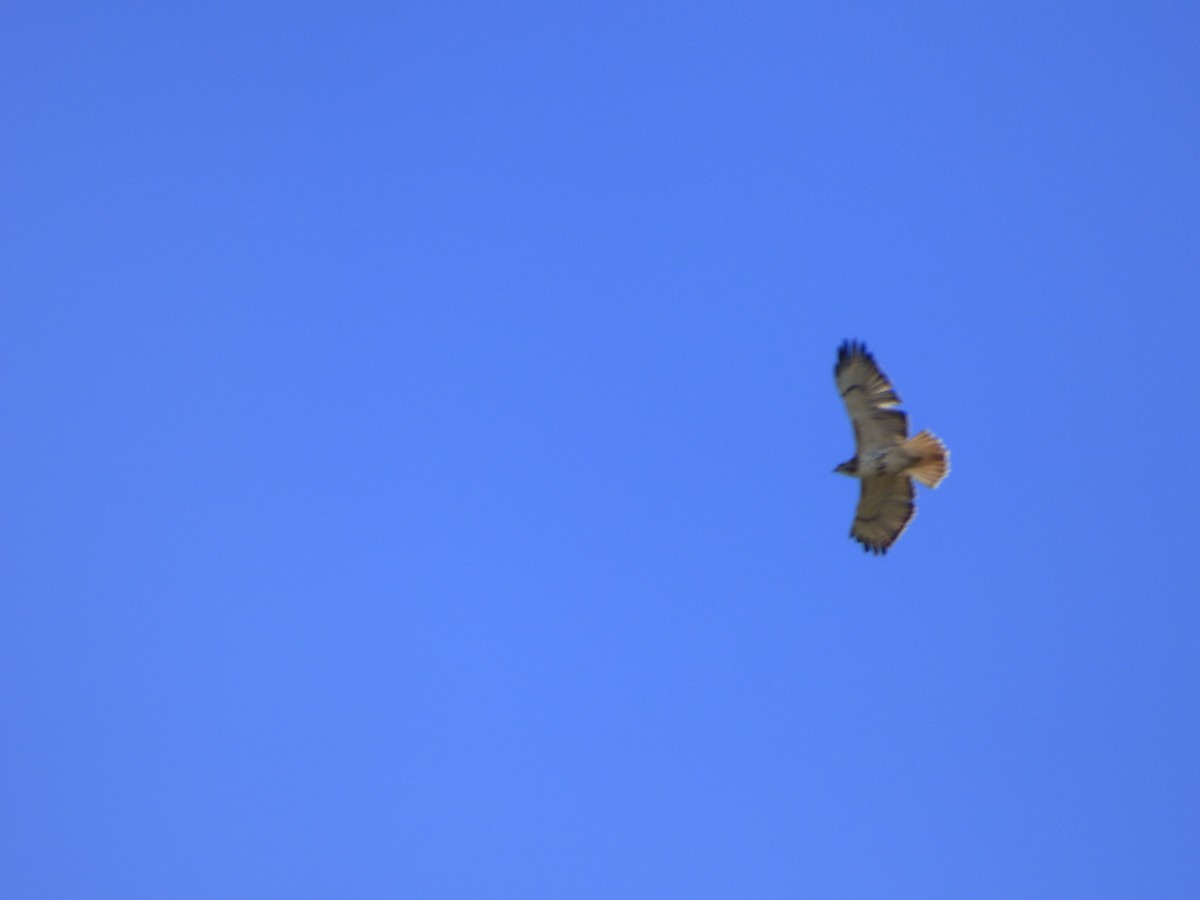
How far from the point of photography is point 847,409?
20750 millimetres

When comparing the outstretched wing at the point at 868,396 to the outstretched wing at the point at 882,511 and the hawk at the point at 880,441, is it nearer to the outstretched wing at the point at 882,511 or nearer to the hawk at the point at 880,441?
the hawk at the point at 880,441

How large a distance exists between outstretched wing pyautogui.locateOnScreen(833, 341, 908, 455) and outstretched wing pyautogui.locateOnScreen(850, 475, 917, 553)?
89 centimetres

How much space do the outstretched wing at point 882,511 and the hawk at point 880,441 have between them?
0.01m

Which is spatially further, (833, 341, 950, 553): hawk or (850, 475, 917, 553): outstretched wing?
(850, 475, 917, 553): outstretched wing

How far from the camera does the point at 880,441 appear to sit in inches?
818

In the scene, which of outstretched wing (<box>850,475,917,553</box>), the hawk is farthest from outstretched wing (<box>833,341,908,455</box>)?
outstretched wing (<box>850,475,917,553</box>)

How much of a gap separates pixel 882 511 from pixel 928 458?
4.73ft

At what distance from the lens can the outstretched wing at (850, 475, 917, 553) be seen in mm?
21453

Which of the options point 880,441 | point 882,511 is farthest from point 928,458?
point 882,511

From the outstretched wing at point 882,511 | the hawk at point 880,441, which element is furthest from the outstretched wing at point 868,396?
the outstretched wing at point 882,511

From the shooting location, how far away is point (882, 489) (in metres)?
21.6

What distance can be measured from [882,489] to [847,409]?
1460 mm

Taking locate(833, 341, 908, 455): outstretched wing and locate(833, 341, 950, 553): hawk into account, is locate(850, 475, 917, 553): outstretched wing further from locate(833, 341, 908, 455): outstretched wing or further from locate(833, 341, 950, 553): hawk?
locate(833, 341, 908, 455): outstretched wing

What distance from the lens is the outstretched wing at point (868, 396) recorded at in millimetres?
20391
